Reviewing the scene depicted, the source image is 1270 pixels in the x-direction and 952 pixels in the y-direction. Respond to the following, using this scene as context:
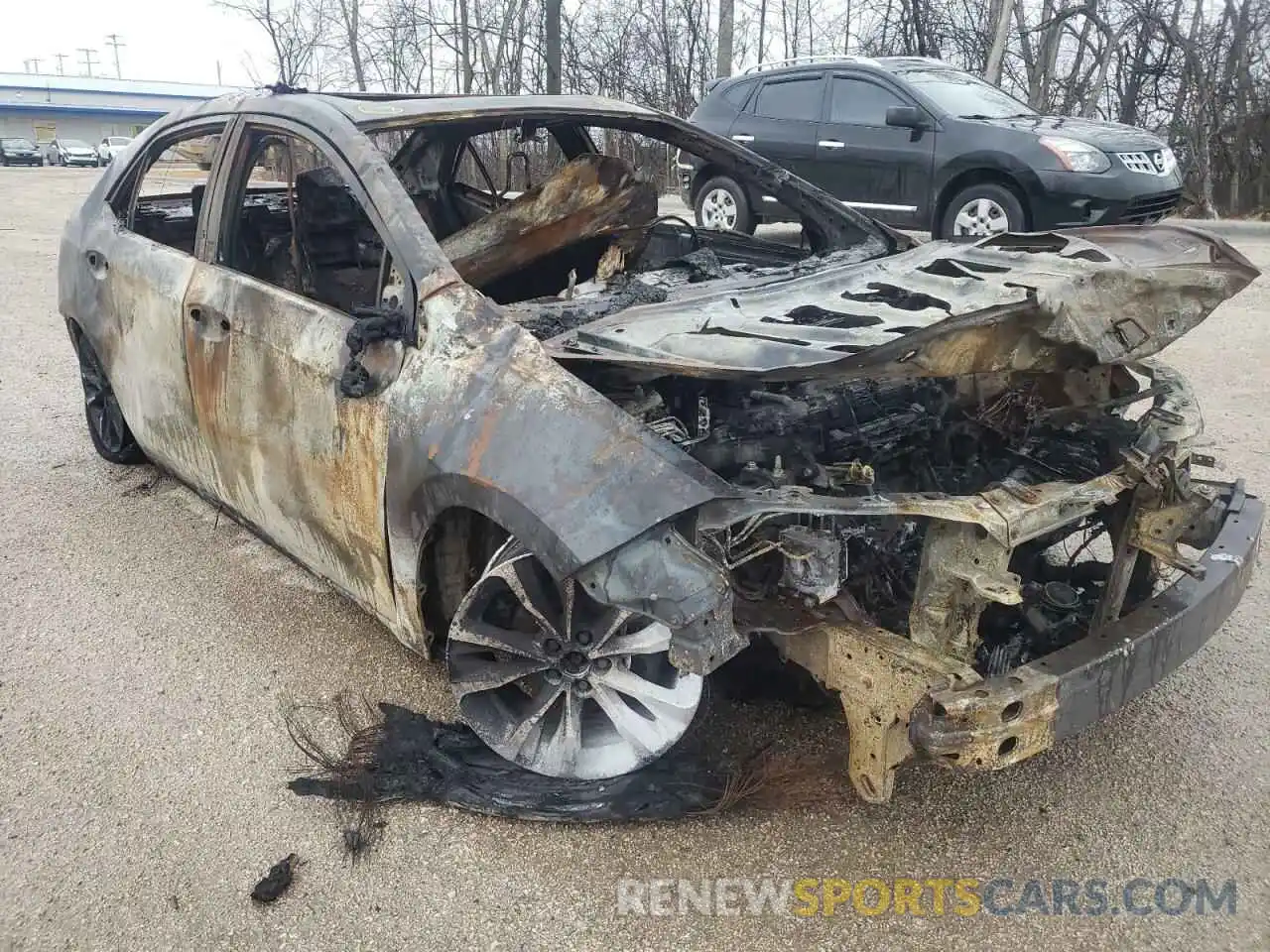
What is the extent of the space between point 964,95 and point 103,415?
24.7 feet

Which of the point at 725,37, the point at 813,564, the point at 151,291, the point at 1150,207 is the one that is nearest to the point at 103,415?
the point at 151,291

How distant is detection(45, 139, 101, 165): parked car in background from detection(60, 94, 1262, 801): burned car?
44.7m

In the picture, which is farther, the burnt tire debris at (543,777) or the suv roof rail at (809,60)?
the suv roof rail at (809,60)

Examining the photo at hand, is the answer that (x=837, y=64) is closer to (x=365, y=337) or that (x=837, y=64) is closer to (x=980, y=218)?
(x=980, y=218)

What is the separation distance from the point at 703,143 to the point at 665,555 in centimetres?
229

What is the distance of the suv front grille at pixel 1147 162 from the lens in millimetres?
8133

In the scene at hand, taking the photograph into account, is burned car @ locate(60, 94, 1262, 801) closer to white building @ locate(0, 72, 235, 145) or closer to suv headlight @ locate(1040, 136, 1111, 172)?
suv headlight @ locate(1040, 136, 1111, 172)

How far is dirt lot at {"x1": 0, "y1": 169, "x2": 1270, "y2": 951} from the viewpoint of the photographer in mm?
2197

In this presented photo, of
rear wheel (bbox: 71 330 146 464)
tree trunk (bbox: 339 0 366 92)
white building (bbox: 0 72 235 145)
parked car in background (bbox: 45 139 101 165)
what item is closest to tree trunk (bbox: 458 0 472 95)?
tree trunk (bbox: 339 0 366 92)

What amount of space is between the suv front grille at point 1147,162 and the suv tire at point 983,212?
2.91 ft

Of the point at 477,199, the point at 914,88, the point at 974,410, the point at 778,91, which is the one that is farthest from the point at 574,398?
the point at 778,91

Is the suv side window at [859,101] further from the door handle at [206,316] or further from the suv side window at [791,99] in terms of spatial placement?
the door handle at [206,316]

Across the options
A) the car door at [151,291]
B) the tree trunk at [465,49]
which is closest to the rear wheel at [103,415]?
the car door at [151,291]

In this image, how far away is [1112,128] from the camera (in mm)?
8664
